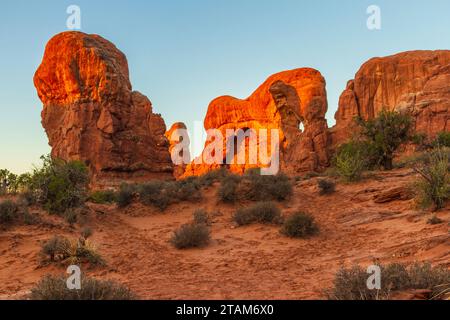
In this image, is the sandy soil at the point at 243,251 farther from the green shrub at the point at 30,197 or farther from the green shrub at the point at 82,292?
the green shrub at the point at 30,197

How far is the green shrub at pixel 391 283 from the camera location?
13.2ft

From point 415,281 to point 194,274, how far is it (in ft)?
12.0

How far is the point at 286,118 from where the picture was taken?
140 feet

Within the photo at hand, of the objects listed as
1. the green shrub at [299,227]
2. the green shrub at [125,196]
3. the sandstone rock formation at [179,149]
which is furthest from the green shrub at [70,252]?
the sandstone rock formation at [179,149]

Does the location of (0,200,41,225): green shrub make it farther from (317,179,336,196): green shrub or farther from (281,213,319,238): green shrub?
(317,179,336,196): green shrub

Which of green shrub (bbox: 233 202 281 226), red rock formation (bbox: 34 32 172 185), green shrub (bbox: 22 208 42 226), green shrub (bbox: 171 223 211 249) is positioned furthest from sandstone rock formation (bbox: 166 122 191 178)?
green shrub (bbox: 171 223 211 249)

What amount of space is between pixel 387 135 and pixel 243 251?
45.6ft

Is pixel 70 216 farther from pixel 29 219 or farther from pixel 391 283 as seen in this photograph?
pixel 391 283

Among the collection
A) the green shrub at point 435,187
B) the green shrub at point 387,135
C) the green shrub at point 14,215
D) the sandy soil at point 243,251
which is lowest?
the sandy soil at point 243,251

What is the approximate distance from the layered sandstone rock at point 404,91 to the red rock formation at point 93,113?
20.2 meters

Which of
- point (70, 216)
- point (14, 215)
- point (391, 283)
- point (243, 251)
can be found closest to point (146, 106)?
point (70, 216)

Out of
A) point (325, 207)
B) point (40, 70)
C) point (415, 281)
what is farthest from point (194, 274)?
point (40, 70)
